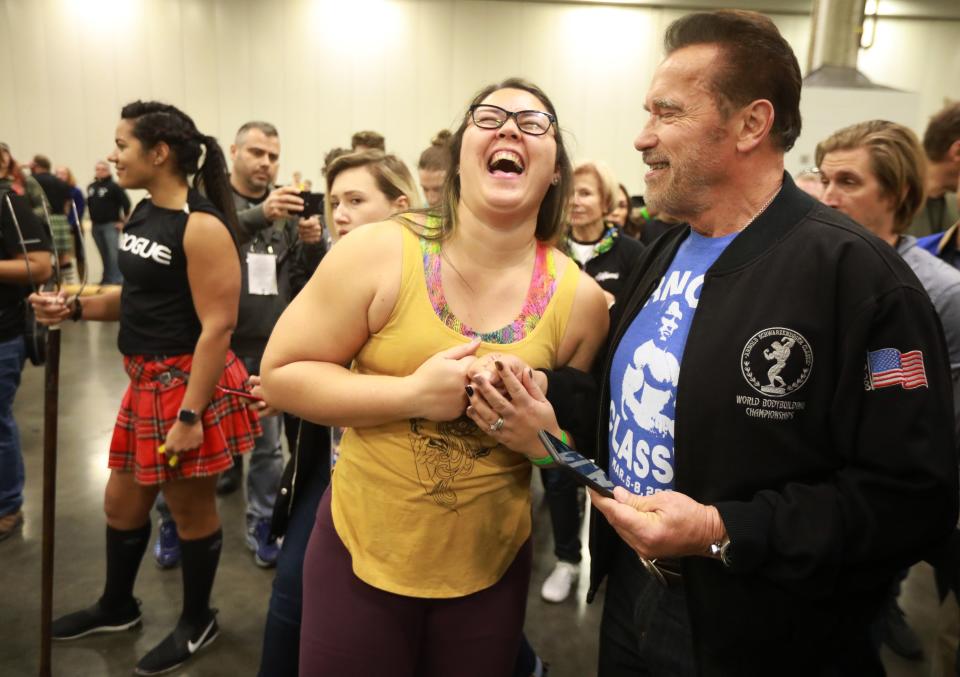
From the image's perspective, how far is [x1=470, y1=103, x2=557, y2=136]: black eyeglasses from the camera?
1317mm

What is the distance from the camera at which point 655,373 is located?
A: 3.87 ft

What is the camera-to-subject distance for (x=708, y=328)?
3.58ft

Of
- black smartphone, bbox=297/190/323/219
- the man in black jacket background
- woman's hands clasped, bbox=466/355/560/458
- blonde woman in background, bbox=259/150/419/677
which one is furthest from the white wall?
woman's hands clasped, bbox=466/355/560/458

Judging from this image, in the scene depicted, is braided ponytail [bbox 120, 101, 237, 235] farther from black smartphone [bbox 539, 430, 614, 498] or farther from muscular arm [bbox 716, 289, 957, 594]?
muscular arm [bbox 716, 289, 957, 594]

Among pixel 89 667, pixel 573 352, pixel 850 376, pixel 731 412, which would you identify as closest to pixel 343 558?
pixel 573 352

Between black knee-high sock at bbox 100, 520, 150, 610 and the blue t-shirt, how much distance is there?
1.80m

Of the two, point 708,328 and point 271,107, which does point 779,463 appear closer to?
point 708,328

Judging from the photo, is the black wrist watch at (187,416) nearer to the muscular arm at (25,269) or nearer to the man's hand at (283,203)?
the man's hand at (283,203)

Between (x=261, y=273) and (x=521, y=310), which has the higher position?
(x=521, y=310)

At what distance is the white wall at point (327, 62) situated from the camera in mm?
9133

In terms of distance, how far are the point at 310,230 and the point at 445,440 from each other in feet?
6.18

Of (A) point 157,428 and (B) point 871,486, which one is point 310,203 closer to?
(A) point 157,428

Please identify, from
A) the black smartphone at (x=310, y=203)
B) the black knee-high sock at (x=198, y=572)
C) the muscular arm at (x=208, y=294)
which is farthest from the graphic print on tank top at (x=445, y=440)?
the black smartphone at (x=310, y=203)

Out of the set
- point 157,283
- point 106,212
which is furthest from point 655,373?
point 106,212
